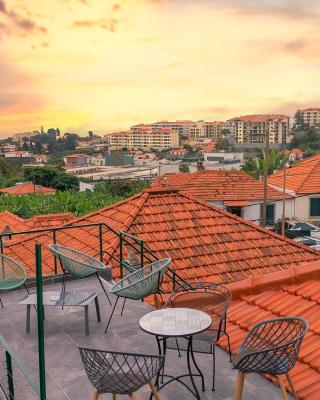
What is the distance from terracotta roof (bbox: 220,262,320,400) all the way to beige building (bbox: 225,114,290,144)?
16117 centimetres

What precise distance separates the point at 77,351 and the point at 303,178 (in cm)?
3385

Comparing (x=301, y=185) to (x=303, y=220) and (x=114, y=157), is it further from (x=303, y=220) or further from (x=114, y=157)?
(x=114, y=157)

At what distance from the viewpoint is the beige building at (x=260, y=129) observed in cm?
17277

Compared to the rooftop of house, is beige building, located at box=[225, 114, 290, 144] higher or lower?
higher

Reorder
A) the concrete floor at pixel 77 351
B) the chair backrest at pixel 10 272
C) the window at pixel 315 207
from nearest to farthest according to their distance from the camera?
the concrete floor at pixel 77 351 → the chair backrest at pixel 10 272 → the window at pixel 315 207

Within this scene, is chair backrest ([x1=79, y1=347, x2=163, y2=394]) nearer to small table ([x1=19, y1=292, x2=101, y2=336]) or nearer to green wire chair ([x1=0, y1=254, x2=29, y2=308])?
small table ([x1=19, y1=292, x2=101, y2=336])

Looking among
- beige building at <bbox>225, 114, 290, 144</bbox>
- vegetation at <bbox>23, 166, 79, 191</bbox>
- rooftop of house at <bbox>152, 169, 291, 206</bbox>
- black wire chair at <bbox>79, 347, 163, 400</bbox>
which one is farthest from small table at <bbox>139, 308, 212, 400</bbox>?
beige building at <bbox>225, 114, 290, 144</bbox>

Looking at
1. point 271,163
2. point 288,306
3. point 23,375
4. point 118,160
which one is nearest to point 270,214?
point 271,163

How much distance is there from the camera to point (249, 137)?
6964 inches

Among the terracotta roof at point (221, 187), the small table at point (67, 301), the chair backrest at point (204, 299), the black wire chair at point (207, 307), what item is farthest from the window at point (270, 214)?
the small table at point (67, 301)

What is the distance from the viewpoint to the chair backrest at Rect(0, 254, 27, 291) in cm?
640

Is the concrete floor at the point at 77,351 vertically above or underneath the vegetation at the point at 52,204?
above

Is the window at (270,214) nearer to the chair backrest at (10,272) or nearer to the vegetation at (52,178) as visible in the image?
the chair backrest at (10,272)

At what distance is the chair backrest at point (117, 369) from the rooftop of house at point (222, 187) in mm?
28712
